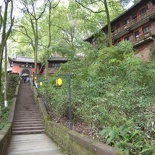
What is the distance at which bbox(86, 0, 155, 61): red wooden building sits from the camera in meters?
16.1

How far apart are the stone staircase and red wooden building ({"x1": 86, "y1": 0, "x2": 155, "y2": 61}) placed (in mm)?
10327

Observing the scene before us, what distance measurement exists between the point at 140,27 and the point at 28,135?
16.4m

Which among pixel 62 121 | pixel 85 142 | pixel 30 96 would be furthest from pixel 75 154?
pixel 30 96

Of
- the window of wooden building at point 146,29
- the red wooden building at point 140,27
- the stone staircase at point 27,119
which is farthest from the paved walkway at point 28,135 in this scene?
the window of wooden building at point 146,29

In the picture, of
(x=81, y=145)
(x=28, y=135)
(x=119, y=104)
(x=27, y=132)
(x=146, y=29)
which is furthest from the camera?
(x=146, y=29)

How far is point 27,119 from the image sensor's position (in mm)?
11188

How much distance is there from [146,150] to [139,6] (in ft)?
65.5

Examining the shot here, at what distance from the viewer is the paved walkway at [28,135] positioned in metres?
5.98

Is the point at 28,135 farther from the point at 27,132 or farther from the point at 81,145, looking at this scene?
the point at 81,145

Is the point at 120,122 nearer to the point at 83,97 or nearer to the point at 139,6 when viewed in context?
the point at 83,97

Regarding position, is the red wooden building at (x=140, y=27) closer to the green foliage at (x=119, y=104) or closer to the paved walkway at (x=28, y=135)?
the green foliage at (x=119, y=104)

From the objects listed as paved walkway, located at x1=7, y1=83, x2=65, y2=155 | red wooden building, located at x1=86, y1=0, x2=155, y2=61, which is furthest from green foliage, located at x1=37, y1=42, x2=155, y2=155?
red wooden building, located at x1=86, y1=0, x2=155, y2=61

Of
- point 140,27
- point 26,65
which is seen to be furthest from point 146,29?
point 26,65

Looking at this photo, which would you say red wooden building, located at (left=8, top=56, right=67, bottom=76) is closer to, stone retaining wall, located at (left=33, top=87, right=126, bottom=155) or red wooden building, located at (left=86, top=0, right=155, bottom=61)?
red wooden building, located at (left=86, top=0, right=155, bottom=61)
